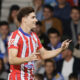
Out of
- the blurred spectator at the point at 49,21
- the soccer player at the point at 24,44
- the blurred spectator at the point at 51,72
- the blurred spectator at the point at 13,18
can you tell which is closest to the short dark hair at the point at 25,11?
the soccer player at the point at 24,44

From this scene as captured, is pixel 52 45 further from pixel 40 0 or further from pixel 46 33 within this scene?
pixel 40 0

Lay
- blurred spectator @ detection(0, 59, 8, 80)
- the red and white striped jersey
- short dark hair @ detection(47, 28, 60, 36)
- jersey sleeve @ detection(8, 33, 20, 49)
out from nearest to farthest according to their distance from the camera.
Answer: jersey sleeve @ detection(8, 33, 20, 49) → the red and white striped jersey → blurred spectator @ detection(0, 59, 8, 80) → short dark hair @ detection(47, 28, 60, 36)

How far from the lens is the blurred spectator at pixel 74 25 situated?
30.4 ft

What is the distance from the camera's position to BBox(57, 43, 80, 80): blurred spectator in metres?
8.48

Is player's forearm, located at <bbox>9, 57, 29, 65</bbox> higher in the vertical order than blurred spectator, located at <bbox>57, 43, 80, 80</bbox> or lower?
higher

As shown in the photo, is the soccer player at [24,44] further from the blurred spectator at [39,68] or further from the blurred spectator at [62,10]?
the blurred spectator at [62,10]

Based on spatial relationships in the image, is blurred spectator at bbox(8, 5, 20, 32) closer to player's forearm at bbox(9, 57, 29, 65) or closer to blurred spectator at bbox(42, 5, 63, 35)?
blurred spectator at bbox(42, 5, 63, 35)

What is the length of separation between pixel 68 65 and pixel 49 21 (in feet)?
5.43

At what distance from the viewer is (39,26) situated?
373 inches

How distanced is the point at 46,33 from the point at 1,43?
3.89 ft

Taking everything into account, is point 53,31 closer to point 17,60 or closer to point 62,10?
point 62,10

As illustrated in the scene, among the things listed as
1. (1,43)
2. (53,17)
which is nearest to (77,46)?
(53,17)

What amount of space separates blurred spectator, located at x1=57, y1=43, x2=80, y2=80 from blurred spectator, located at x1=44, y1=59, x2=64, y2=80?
0.16m

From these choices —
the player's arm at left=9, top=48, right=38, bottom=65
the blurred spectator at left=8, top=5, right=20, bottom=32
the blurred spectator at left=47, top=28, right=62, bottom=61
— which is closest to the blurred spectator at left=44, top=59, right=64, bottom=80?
the blurred spectator at left=47, top=28, right=62, bottom=61
